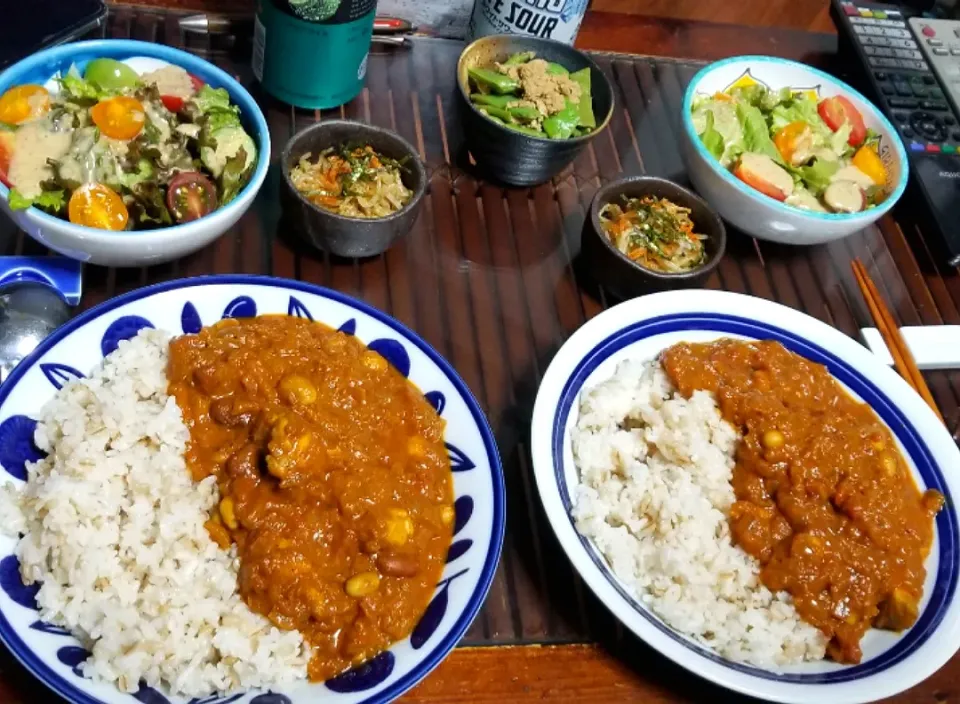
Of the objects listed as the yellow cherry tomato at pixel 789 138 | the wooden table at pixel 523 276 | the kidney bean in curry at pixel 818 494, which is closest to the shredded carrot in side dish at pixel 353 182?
the wooden table at pixel 523 276

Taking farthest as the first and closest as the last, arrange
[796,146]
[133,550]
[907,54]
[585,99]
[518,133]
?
[907,54] → [796,146] → [585,99] → [518,133] → [133,550]

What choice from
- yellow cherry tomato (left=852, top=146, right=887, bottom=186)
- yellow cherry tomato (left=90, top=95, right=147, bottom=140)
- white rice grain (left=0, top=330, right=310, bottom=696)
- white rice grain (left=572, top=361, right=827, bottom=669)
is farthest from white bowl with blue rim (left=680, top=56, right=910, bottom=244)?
white rice grain (left=0, top=330, right=310, bottom=696)

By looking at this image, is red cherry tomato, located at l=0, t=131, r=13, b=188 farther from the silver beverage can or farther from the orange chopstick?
the orange chopstick

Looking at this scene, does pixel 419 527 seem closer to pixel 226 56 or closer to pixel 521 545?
pixel 521 545

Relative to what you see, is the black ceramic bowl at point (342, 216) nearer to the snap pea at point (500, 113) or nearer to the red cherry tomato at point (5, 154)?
the snap pea at point (500, 113)

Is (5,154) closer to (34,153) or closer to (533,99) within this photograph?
(34,153)

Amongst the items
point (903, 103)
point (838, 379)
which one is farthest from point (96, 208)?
point (903, 103)

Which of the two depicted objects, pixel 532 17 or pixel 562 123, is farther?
pixel 532 17
